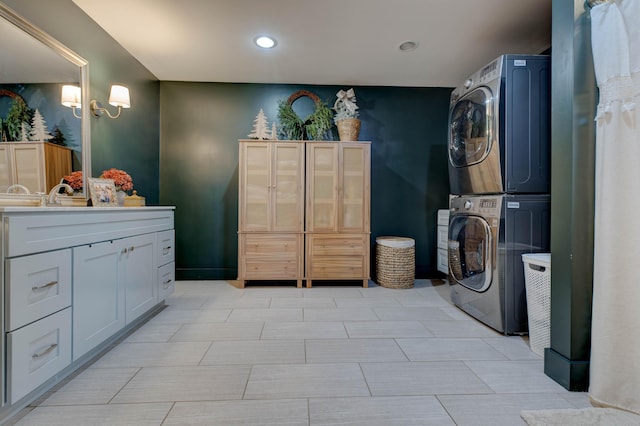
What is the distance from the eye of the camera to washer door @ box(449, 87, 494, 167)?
2.04m

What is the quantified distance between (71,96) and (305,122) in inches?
A: 81.7

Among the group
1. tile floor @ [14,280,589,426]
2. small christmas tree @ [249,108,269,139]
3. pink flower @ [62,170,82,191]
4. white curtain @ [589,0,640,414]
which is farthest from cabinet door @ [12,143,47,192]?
white curtain @ [589,0,640,414]

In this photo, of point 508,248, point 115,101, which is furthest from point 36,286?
point 508,248

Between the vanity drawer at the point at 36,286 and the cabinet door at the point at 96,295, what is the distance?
7 cm

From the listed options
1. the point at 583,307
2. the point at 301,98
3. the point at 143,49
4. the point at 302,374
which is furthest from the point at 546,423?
the point at 143,49

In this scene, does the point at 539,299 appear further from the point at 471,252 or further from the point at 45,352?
the point at 45,352

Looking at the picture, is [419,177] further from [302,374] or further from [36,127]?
[36,127]

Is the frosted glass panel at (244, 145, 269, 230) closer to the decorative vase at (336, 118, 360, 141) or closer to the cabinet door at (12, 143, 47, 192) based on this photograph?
the decorative vase at (336, 118, 360, 141)

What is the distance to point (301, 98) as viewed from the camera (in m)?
3.47

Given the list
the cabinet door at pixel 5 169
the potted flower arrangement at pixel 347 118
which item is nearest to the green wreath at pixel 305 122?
the potted flower arrangement at pixel 347 118

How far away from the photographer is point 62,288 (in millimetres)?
1353

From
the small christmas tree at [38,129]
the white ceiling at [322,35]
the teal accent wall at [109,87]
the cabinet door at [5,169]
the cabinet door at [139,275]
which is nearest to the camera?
the cabinet door at [5,169]

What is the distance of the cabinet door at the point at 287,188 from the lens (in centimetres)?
309

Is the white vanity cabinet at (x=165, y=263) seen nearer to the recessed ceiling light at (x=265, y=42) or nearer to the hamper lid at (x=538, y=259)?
the recessed ceiling light at (x=265, y=42)
